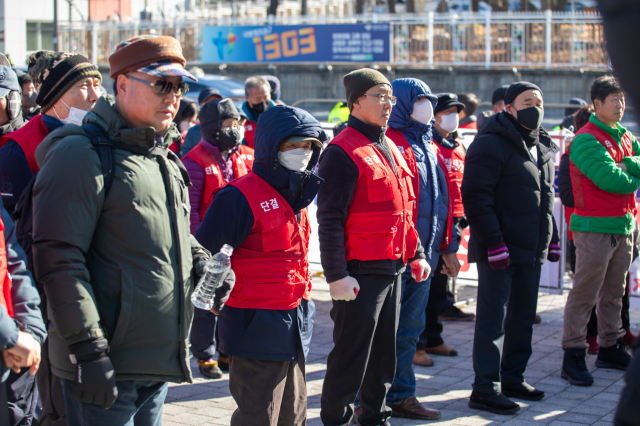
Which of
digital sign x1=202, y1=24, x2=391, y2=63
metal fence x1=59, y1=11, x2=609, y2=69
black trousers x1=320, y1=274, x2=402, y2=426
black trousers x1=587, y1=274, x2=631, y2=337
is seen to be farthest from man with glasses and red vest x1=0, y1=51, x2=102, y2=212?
digital sign x1=202, y1=24, x2=391, y2=63

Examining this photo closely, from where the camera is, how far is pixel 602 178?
5.39 metres

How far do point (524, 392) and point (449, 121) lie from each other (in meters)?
2.44

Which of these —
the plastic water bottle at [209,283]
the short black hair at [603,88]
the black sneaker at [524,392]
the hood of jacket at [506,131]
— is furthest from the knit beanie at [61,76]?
the short black hair at [603,88]

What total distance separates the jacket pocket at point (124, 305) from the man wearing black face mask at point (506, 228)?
2960 millimetres

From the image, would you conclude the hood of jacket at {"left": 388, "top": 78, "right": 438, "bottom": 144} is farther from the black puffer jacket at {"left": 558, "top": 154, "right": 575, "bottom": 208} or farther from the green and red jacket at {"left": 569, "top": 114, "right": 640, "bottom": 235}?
the black puffer jacket at {"left": 558, "top": 154, "right": 575, "bottom": 208}

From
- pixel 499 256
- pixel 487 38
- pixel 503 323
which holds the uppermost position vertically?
pixel 487 38

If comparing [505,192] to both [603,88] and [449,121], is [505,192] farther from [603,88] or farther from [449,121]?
[449,121]

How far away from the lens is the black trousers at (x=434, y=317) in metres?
6.29

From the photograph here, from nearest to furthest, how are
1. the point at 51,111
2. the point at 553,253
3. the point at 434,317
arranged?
the point at 51,111 → the point at 553,253 → the point at 434,317

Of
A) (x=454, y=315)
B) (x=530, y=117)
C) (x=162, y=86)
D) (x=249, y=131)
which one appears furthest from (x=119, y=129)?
(x=454, y=315)

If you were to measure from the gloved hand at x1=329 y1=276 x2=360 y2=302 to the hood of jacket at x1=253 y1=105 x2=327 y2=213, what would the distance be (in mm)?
568

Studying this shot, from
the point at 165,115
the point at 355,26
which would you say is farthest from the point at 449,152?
A: the point at 355,26

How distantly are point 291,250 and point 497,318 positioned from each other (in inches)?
83.7

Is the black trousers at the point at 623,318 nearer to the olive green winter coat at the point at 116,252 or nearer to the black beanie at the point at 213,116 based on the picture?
the black beanie at the point at 213,116
